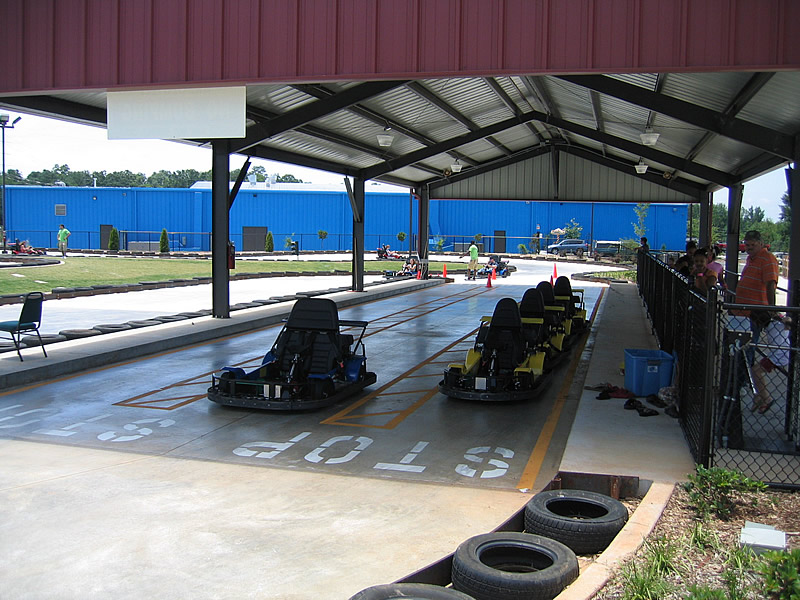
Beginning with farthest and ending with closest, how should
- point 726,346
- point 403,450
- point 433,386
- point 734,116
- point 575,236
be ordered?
point 575,236 → point 734,116 → point 433,386 → point 403,450 → point 726,346

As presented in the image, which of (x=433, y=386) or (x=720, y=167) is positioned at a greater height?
(x=720, y=167)

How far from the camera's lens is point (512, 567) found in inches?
191

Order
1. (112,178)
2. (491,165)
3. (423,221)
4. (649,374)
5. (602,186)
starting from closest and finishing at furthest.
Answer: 1. (649,374)
2. (602,186)
3. (491,165)
4. (423,221)
5. (112,178)

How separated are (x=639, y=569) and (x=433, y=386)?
704 centimetres

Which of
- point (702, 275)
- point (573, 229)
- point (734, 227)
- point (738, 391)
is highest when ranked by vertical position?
point (573, 229)

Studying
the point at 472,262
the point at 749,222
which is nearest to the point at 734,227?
the point at 472,262

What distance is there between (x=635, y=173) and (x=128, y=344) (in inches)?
954

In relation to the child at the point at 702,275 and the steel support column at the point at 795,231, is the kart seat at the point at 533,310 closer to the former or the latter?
the child at the point at 702,275

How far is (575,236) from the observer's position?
66.4 m

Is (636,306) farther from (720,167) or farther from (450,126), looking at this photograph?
(450,126)

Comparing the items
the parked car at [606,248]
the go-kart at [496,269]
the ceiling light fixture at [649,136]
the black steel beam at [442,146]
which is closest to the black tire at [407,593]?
the ceiling light fixture at [649,136]

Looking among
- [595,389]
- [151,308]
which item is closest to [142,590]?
[595,389]

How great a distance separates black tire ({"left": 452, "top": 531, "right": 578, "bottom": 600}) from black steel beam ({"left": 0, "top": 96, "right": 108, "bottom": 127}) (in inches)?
409

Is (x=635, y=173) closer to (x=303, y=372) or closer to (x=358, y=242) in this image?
(x=358, y=242)
